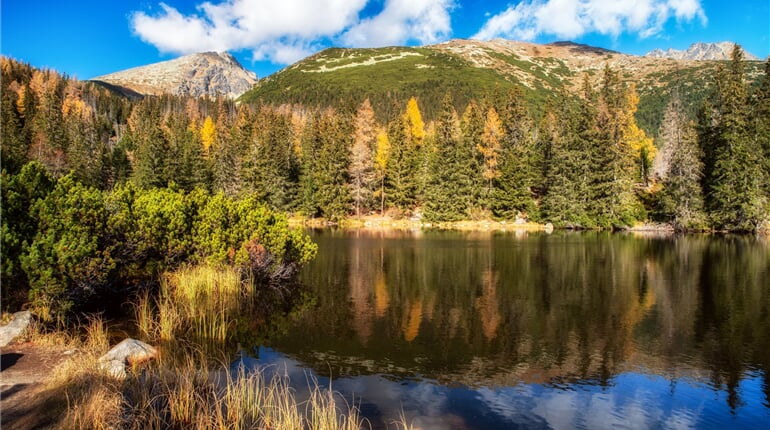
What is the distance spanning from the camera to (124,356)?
11.0 m

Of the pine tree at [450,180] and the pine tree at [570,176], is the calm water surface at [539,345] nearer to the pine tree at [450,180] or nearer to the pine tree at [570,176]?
the pine tree at [570,176]

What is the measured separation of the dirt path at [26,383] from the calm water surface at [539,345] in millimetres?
4755

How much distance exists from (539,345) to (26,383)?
42.0 ft

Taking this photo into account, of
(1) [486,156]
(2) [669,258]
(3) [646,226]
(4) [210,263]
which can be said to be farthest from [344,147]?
(4) [210,263]

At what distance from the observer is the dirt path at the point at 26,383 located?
7742 millimetres

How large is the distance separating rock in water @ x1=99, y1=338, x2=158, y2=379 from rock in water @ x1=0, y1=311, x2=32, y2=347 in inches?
102

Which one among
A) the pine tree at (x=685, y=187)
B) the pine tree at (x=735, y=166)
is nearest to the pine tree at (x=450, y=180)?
the pine tree at (x=685, y=187)

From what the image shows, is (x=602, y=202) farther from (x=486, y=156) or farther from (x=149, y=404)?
(x=149, y=404)

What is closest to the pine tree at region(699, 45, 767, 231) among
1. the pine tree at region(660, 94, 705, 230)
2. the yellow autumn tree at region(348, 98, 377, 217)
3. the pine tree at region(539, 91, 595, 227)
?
the pine tree at region(660, 94, 705, 230)

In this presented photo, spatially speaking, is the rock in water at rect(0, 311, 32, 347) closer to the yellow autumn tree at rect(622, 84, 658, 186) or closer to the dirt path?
the dirt path

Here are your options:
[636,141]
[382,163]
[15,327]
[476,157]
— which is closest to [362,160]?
[382,163]

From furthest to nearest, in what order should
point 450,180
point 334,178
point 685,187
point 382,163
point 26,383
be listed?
point 382,163 → point 334,178 → point 450,180 → point 685,187 → point 26,383

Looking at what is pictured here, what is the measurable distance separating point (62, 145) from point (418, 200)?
65738mm

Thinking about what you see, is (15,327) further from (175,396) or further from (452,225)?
(452,225)
